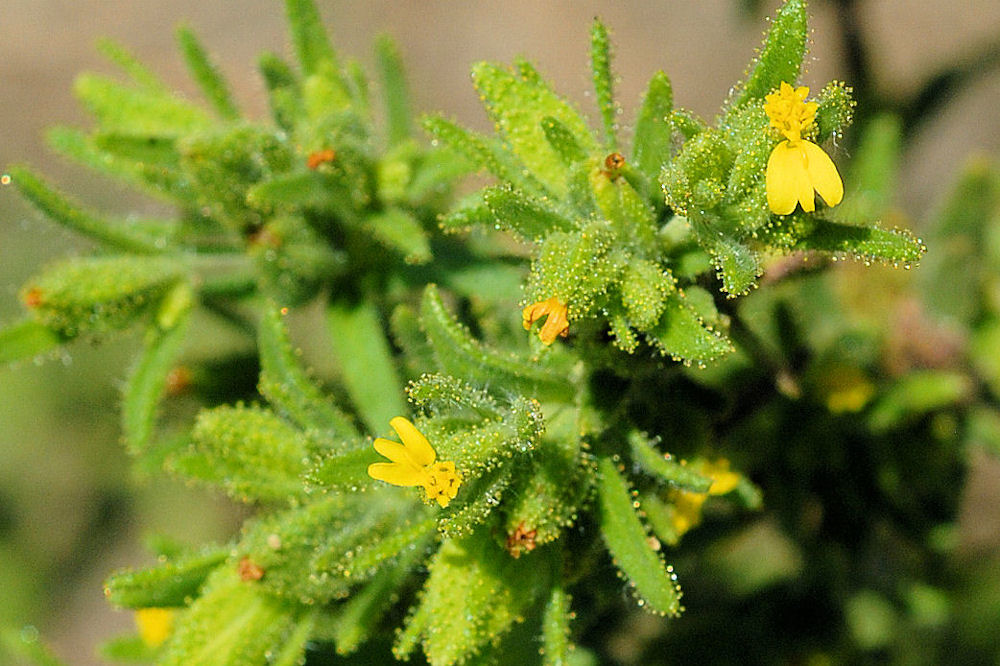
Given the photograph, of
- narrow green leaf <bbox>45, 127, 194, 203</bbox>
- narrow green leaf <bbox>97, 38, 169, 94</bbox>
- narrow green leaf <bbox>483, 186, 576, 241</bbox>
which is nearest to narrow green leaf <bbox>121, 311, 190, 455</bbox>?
narrow green leaf <bbox>45, 127, 194, 203</bbox>

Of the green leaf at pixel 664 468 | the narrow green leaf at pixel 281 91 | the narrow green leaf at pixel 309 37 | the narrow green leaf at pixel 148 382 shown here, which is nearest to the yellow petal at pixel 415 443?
the green leaf at pixel 664 468

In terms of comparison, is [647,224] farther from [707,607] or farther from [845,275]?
[845,275]

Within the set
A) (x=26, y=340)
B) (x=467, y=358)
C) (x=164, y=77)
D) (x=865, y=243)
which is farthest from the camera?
(x=164, y=77)

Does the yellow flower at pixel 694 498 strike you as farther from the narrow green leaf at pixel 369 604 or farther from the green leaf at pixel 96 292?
the green leaf at pixel 96 292

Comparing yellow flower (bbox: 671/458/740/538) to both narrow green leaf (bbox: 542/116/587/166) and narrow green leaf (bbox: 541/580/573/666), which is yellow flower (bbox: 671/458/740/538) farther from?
narrow green leaf (bbox: 542/116/587/166)

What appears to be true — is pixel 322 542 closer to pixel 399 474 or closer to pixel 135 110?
pixel 399 474

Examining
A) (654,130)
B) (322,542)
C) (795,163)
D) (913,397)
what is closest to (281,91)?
(654,130)
